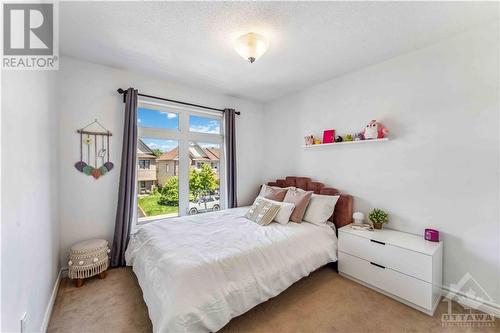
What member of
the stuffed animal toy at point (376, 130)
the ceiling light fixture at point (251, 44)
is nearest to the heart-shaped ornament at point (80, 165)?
the ceiling light fixture at point (251, 44)

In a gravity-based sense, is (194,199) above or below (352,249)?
above

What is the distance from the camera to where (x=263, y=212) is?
2629 mm

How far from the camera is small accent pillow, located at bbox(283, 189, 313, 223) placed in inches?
105

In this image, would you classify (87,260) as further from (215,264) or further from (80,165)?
(215,264)

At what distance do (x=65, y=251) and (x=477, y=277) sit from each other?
14.1 ft

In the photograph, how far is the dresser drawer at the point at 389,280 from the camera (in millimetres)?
1836

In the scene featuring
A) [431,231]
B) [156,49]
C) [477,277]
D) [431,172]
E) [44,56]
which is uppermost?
[156,49]

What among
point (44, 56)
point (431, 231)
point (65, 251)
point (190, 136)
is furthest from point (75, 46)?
point (431, 231)

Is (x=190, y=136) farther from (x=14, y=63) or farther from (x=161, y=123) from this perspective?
(x=14, y=63)

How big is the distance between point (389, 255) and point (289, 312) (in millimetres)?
1132

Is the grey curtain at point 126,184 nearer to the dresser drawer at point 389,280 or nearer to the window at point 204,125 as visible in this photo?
the window at point 204,125

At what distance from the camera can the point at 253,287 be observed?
5.54 ft

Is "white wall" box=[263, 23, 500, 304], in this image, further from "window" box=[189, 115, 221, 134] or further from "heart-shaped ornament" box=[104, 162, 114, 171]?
"heart-shaped ornament" box=[104, 162, 114, 171]

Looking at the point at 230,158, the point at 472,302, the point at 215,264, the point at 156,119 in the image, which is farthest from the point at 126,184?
the point at 472,302
